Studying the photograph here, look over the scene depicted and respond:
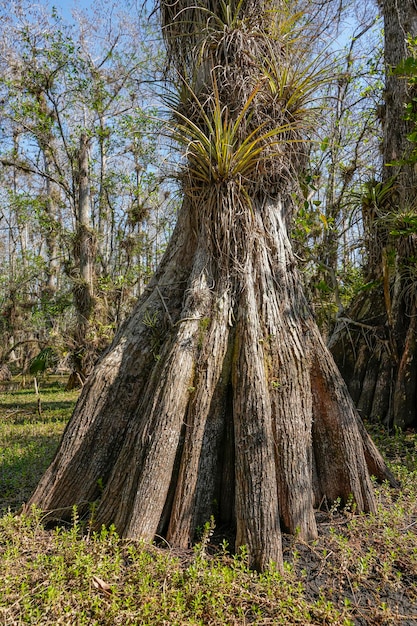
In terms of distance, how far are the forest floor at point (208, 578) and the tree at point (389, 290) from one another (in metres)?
2.81

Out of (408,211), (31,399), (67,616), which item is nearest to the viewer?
(67,616)

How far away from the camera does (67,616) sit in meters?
2.34

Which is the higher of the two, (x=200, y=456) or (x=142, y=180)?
(x=142, y=180)

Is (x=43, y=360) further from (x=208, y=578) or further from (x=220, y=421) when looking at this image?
(x=208, y=578)

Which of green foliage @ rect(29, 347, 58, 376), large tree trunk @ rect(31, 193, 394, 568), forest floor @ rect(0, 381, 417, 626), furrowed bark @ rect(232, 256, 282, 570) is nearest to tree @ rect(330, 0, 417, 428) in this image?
large tree trunk @ rect(31, 193, 394, 568)

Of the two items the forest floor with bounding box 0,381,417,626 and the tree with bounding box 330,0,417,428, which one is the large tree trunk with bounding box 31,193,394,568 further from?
the tree with bounding box 330,0,417,428

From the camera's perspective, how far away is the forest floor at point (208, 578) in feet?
7.77

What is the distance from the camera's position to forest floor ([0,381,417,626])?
237cm

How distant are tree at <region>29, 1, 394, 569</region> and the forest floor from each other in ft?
0.54

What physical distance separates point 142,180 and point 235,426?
1253 centimetres

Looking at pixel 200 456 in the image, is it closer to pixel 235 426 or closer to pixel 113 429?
pixel 235 426

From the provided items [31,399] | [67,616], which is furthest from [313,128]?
[31,399]

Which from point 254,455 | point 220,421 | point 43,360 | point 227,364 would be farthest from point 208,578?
point 43,360

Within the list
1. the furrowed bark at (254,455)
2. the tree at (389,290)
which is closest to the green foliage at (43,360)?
the tree at (389,290)
